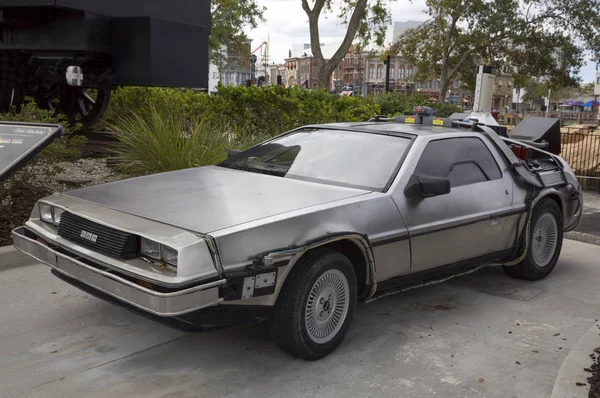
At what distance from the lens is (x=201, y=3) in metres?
11.9

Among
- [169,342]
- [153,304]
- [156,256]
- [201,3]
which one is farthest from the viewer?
[201,3]

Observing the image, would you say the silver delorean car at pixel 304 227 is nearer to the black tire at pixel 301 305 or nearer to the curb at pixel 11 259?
the black tire at pixel 301 305

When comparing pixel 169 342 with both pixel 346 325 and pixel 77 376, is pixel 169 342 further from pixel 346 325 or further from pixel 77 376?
pixel 346 325

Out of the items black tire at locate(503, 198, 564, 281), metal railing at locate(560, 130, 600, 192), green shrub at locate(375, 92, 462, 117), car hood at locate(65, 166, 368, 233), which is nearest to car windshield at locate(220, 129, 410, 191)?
car hood at locate(65, 166, 368, 233)

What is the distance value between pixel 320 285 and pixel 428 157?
1.60m

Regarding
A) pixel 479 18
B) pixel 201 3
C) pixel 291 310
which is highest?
pixel 479 18

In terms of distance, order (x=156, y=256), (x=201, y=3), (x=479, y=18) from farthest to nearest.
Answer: (x=479, y=18) < (x=201, y=3) < (x=156, y=256)

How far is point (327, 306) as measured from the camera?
13.9 feet

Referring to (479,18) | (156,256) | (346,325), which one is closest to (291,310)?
(346,325)

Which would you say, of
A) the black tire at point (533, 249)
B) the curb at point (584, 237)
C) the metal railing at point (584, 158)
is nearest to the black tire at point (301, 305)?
the black tire at point (533, 249)

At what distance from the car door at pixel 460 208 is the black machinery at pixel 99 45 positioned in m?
6.15

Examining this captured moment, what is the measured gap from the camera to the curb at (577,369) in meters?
3.65

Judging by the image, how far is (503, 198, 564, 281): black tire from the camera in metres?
6.07

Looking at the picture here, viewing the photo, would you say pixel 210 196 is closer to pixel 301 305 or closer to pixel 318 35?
pixel 301 305
